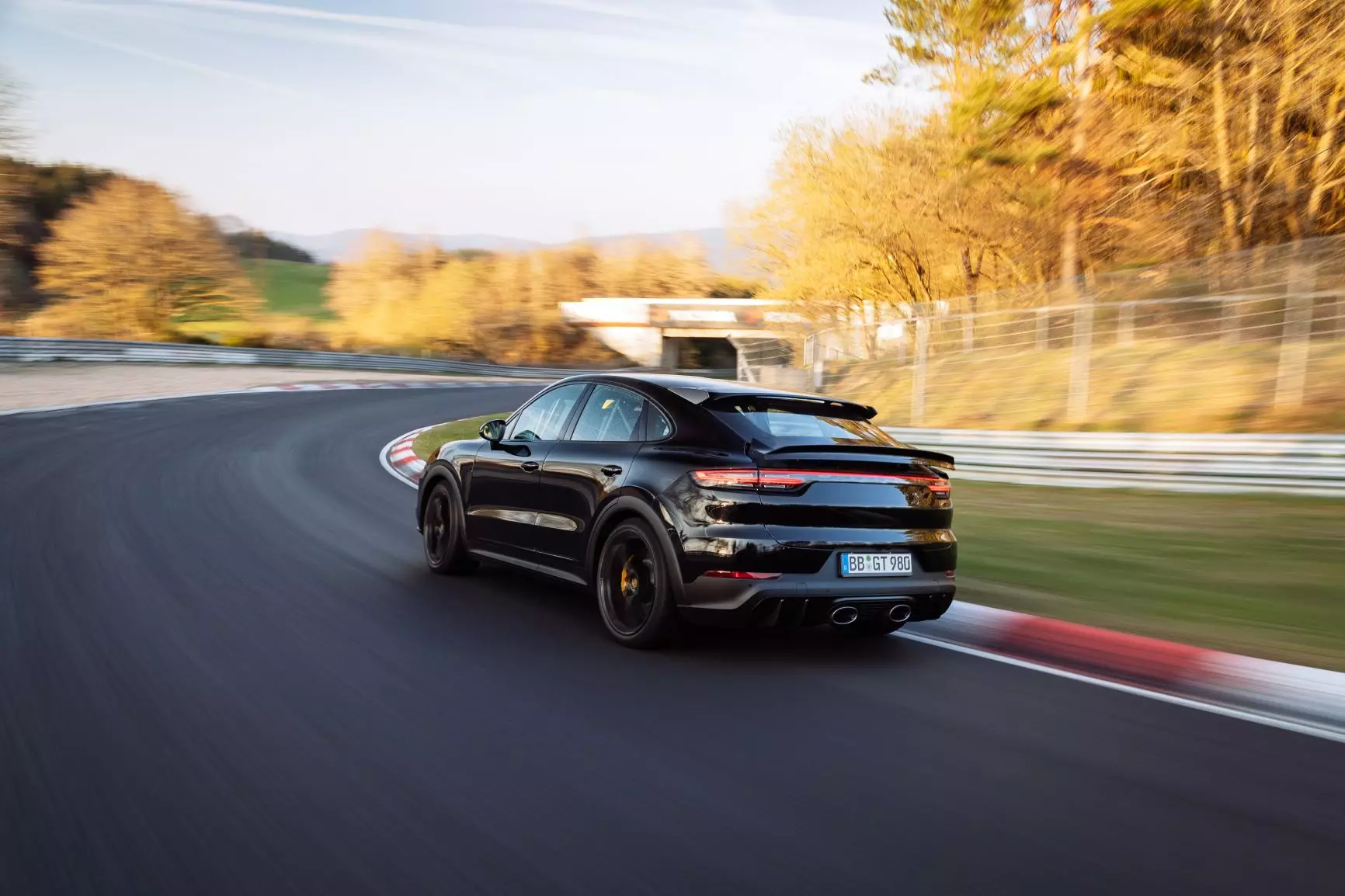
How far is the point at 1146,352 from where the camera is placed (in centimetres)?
1529

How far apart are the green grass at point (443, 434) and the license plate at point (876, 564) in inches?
459

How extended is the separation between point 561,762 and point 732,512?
1776mm

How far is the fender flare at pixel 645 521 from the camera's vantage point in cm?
564

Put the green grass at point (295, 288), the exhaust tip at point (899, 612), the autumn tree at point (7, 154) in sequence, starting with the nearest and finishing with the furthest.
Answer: the exhaust tip at point (899, 612)
the autumn tree at point (7, 154)
the green grass at point (295, 288)

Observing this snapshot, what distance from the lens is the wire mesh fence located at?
1341 centimetres

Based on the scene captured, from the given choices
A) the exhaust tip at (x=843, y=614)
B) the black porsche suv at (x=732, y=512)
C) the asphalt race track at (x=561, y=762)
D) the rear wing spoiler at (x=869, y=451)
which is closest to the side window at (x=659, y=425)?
the black porsche suv at (x=732, y=512)

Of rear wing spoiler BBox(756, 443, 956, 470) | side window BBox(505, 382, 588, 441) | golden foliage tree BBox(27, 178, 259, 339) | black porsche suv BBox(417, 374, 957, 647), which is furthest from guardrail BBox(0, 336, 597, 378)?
rear wing spoiler BBox(756, 443, 956, 470)

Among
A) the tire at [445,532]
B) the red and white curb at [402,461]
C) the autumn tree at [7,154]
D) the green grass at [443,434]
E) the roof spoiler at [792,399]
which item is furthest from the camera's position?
the autumn tree at [7,154]

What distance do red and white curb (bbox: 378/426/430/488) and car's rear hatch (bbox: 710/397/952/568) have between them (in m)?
7.74

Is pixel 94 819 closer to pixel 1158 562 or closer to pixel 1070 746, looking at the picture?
pixel 1070 746

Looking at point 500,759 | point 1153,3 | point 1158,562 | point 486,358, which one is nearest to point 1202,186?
point 1153,3

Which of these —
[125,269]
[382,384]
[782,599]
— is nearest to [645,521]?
[782,599]

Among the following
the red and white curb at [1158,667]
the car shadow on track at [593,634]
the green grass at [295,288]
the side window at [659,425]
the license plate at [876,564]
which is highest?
the green grass at [295,288]

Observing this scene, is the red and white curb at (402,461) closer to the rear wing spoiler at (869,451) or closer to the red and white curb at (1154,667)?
the red and white curb at (1154,667)
